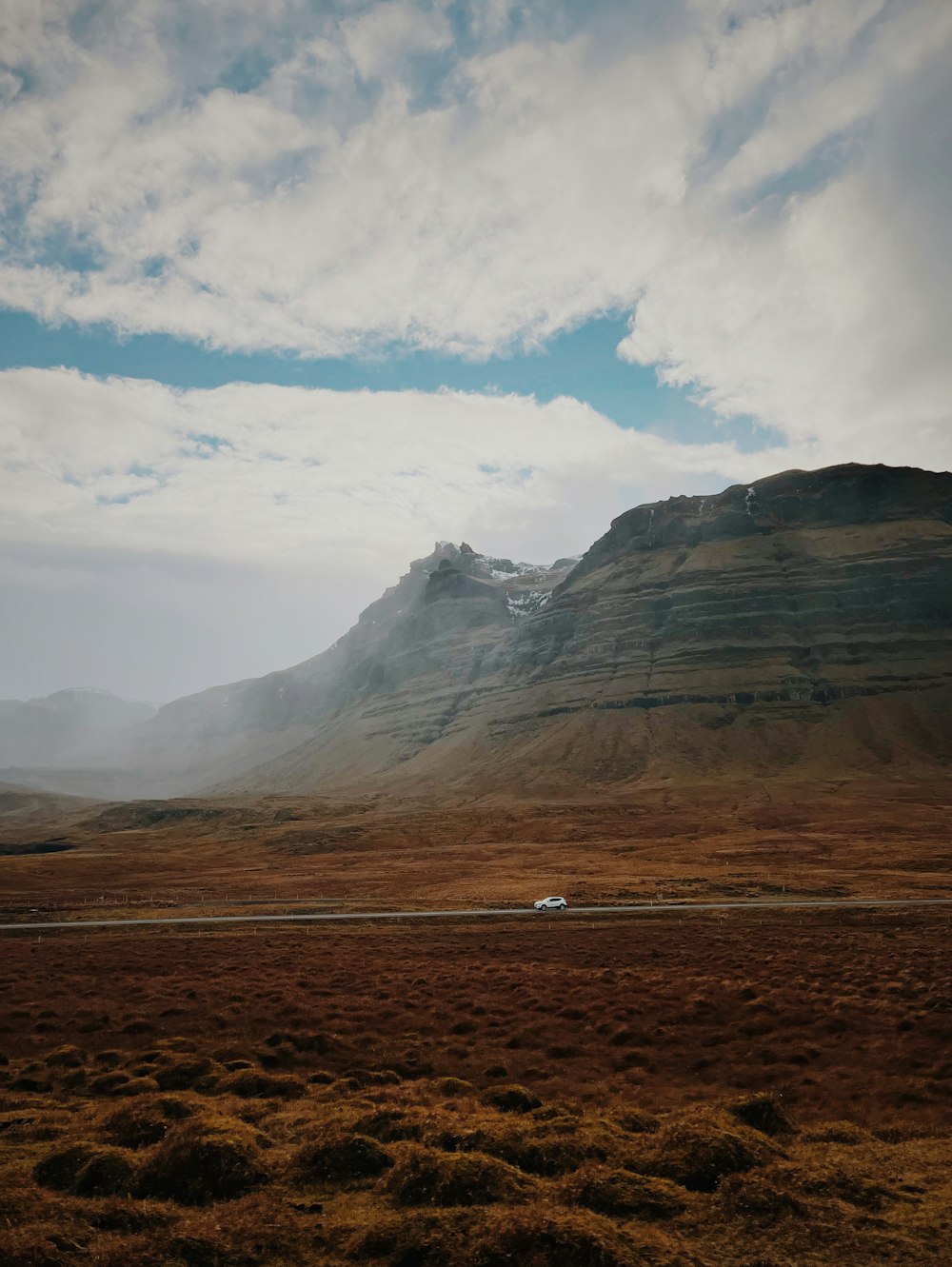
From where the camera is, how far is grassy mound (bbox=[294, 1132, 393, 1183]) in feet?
47.2

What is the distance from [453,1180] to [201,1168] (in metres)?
5.02

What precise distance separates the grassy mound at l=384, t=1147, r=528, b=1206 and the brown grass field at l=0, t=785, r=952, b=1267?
6cm

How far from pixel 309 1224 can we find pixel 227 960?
28.9 meters

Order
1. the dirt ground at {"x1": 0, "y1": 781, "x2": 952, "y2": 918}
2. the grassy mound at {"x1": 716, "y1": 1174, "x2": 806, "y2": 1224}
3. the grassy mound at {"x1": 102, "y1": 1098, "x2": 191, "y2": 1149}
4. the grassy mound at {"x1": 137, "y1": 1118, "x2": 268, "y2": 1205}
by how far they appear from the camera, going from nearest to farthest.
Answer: the grassy mound at {"x1": 716, "y1": 1174, "x2": 806, "y2": 1224} → the grassy mound at {"x1": 137, "y1": 1118, "x2": 268, "y2": 1205} → the grassy mound at {"x1": 102, "y1": 1098, "x2": 191, "y2": 1149} → the dirt ground at {"x1": 0, "y1": 781, "x2": 952, "y2": 918}

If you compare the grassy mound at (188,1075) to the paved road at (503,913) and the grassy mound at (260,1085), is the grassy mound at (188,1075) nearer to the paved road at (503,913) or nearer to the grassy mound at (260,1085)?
the grassy mound at (260,1085)

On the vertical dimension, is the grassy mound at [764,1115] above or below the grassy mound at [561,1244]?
below

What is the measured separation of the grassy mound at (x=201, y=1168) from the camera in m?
13.5

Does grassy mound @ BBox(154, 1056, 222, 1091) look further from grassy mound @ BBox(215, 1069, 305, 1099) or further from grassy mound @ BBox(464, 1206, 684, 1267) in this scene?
grassy mound @ BBox(464, 1206, 684, 1267)

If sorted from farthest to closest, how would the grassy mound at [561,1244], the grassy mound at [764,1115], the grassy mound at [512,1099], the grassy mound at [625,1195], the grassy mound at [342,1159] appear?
the grassy mound at [512,1099], the grassy mound at [764,1115], the grassy mound at [342,1159], the grassy mound at [625,1195], the grassy mound at [561,1244]

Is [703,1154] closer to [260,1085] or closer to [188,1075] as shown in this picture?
[260,1085]

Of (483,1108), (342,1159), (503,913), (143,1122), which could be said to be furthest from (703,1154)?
(503,913)

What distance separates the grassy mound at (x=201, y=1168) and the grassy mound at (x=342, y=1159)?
3.02 ft

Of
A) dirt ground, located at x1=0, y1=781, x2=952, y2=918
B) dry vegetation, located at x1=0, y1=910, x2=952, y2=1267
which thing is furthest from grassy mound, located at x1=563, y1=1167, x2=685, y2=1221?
dirt ground, located at x1=0, y1=781, x2=952, y2=918

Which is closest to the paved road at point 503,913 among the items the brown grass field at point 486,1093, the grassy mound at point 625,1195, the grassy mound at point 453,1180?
the brown grass field at point 486,1093
